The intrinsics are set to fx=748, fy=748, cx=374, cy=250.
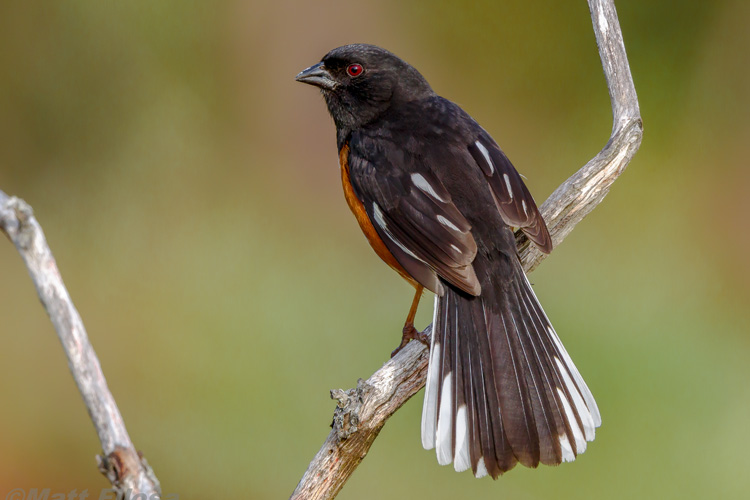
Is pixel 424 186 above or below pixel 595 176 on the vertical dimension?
above

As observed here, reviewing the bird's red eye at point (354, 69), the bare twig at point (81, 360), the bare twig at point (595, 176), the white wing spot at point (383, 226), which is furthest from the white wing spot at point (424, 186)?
the bare twig at point (81, 360)

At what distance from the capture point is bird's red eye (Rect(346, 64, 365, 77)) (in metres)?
3.39

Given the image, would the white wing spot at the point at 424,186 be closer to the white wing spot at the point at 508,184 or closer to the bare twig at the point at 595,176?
the white wing spot at the point at 508,184

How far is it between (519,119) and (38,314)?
383cm

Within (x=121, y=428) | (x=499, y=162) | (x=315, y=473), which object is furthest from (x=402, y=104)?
(x=121, y=428)

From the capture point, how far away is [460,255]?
2.66 metres

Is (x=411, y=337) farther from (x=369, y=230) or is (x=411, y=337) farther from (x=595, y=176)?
(x=595, y=176)

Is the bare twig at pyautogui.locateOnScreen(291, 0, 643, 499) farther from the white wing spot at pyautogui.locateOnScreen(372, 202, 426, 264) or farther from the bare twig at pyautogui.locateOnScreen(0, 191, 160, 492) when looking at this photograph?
the bare twig at pyautogui.locateOnScreen(0, 191, 160, 492)

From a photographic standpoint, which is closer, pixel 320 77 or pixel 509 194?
pixel 509 194

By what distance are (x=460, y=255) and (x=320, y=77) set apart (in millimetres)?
1243

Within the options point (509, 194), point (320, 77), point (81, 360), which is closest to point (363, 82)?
point (320, 77)

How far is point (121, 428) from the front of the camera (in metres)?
1.34

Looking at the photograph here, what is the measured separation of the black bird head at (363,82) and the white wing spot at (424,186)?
0.56 m

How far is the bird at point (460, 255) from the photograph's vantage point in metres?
2.30
